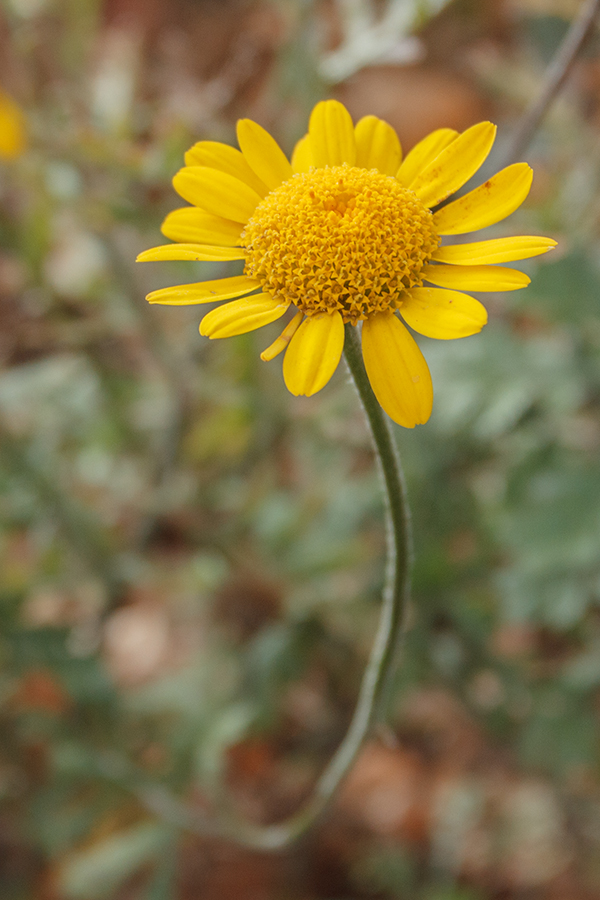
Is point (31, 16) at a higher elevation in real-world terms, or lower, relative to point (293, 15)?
higher

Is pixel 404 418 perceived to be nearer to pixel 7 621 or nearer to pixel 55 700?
pixel 7 621

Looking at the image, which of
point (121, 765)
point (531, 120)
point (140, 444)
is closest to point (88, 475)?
point (140, 444)

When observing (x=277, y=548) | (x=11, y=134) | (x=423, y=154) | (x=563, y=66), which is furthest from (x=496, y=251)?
(x=11, y=134)

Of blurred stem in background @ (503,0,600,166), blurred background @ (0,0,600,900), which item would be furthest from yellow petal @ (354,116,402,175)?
blurred background @ (0,0,600,900)

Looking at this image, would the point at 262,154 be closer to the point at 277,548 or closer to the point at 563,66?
the point at 563,66

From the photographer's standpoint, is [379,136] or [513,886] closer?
[379,136]

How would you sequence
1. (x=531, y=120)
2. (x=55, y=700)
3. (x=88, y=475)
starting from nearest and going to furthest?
(x=531, y=120), (x=88, y=475), (x=55, y=700)
